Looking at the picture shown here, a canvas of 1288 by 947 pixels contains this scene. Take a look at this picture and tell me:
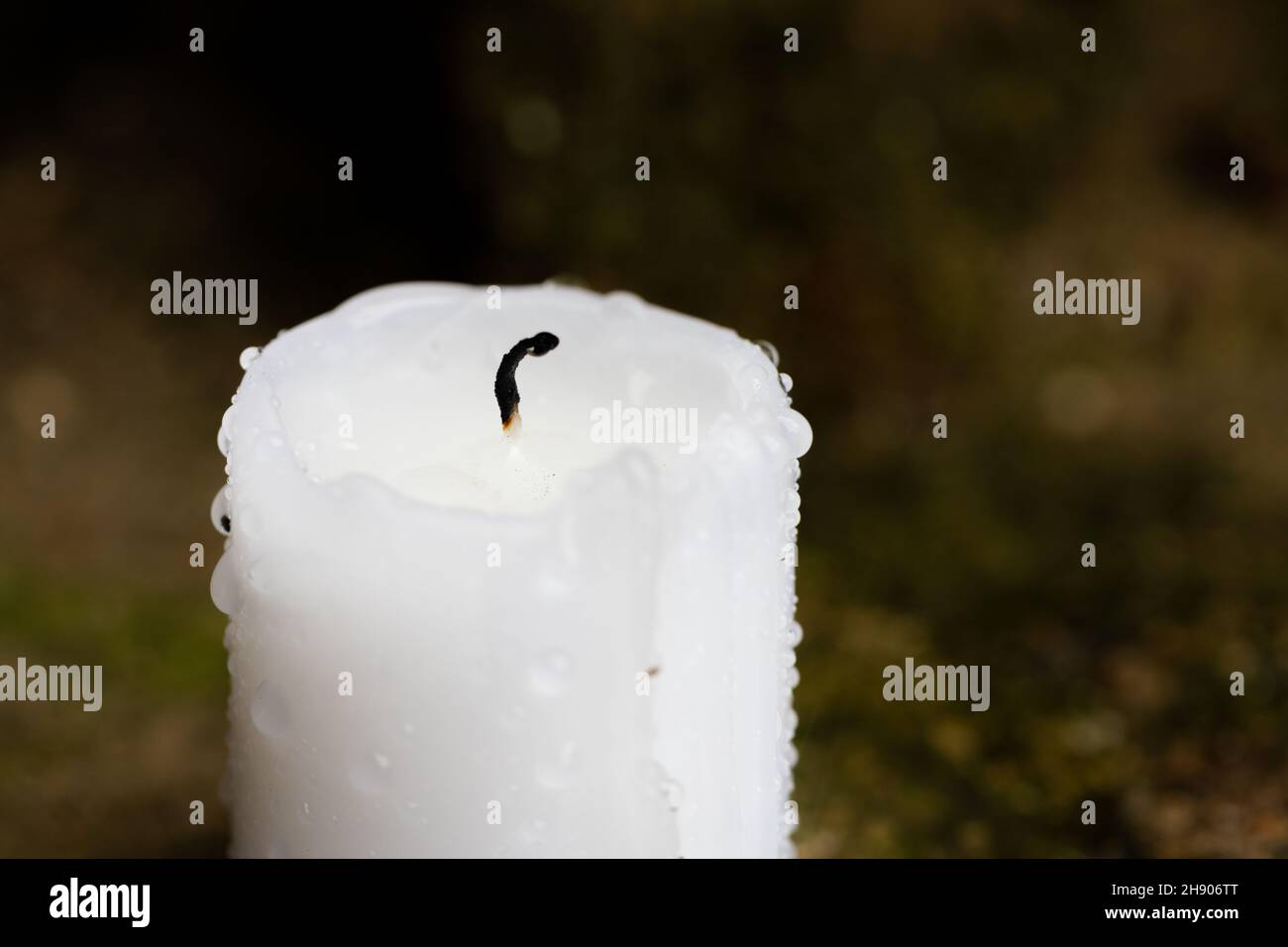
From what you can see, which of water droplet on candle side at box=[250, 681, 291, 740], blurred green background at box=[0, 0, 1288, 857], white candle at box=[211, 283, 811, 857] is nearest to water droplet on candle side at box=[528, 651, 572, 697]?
white candle at box=[211, 283, 811, 857]

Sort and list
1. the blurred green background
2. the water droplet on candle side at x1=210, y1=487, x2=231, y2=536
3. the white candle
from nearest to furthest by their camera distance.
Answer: the white candle < the water droplet on candle side at x1=210, y1=487, x2=231, y2=536 < the blurred green background

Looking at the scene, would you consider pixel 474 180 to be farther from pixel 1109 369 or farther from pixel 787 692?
pixel 787 692

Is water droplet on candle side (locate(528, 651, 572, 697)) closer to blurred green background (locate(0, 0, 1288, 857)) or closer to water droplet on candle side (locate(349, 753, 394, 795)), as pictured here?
water droplet on candle side (locate(349, 753, 394, 795))

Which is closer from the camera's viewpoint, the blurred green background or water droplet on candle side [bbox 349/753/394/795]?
water droplet on candle side [bbox 349/753/394/795]

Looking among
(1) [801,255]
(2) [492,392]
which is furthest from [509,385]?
(1) [801,255]

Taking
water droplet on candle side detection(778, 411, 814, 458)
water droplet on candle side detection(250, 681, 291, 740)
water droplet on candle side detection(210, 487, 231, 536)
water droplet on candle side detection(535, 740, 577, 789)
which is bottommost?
water droplet on candle side detection(535, 740, 577, 789)

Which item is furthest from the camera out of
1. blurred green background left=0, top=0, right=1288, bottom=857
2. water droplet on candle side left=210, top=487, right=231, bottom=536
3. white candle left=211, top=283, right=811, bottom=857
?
blurred green background left=0, top=0, right=1288, bottom=857

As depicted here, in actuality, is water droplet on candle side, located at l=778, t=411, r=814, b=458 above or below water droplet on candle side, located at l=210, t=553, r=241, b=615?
above

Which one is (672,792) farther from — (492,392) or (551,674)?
(492,392)
